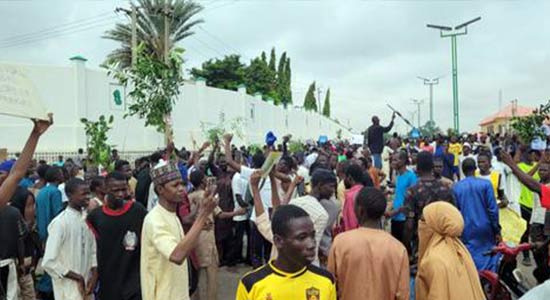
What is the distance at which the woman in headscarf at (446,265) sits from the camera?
147 inches

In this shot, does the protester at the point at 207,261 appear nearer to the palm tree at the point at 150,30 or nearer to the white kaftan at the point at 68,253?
the white kaftan at the point at 68,253

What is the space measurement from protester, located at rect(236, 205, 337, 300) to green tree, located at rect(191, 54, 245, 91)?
4043 centimetres

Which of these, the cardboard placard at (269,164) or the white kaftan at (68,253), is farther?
the white kaftan at (68,253)

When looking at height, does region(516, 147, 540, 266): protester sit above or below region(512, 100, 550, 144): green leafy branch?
below

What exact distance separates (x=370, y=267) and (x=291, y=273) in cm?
100

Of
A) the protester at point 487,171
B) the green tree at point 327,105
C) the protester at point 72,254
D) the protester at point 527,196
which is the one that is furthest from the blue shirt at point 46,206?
the green tree at point 327,105

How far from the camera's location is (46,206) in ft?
23.6

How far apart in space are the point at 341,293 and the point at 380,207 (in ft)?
2.23

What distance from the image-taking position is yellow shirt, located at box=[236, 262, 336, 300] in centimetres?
275

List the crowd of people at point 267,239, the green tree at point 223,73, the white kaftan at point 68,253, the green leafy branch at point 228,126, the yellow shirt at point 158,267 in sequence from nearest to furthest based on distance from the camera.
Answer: the crowd of people at point 267,239
the yellow shirt at point 158,267
the white kaftan at point 68,253
the green leafy branch at point 228,126
the green tree at point 223,73

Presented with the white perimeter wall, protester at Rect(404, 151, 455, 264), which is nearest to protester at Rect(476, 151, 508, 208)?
protester at Rect(404, 151, 455, 264)

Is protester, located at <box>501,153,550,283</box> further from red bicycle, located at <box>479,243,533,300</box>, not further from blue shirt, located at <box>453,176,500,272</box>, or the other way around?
blue shirt, located at <box>453,176,500,272</box>

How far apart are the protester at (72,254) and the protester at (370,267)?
223cm

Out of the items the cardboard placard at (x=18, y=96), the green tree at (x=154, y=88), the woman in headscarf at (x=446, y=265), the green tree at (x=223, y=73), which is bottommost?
the woman in headscarf at (x=446, y=265)
